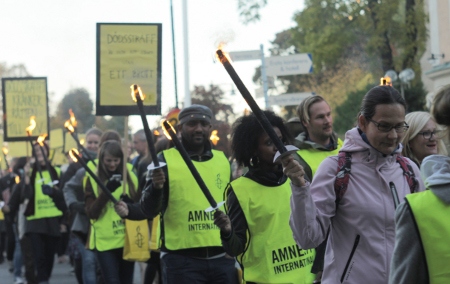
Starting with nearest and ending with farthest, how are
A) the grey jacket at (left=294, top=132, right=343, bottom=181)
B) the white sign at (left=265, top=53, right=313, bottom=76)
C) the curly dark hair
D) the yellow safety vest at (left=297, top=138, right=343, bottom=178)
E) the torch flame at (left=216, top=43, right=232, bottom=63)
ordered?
the torch flame at (left=216, top=43, right=232, bottom=63)
the curly dark hair
the grey jacket at (left=294, top=132, right=343, bottom=181)
the yellow safety vest at (left=297, top=138, right=343, bottom=178)
the white sign at (left=265, top=53, right=313, bottom=76)

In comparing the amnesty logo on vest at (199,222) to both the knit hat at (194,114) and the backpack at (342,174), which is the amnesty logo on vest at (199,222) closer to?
the knit hat at (194,114)

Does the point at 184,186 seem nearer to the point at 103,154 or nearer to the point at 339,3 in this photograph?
the point at 103,154

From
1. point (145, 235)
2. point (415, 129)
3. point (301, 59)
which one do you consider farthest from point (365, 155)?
point (301, 59)

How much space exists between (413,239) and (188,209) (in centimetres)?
481

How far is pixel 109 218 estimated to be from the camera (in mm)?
10289

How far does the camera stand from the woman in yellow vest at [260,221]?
19.8 ft

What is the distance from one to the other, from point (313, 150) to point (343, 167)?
8.31 feet

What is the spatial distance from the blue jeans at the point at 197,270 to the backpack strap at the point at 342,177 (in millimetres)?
2925

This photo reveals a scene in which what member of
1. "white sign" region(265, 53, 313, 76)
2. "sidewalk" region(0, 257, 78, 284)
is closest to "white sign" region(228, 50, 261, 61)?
"white sign" region(265, 53, 313, 76)

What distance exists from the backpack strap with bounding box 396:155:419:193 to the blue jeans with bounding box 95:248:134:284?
5.40m

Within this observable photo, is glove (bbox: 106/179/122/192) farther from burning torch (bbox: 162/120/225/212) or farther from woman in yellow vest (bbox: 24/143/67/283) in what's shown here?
burning torch (bbox: 162/120/225/212)

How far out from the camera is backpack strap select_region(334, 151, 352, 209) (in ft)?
15.4

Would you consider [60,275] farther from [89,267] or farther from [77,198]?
[89,267]

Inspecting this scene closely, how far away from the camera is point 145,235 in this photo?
407 inches
